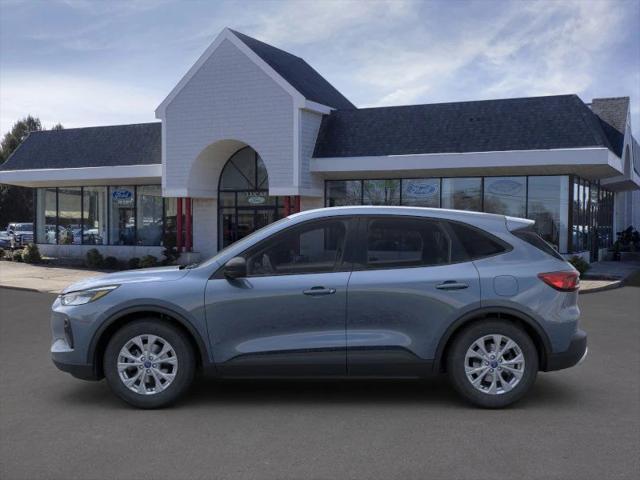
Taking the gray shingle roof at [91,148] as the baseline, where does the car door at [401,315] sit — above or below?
below

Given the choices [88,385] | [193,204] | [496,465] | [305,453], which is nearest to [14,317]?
[88,385]

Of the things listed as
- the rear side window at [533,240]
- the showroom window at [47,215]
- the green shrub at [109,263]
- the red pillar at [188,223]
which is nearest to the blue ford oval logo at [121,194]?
the green shrub at [109,263]

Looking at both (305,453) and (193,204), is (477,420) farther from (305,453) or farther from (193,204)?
(193,204)

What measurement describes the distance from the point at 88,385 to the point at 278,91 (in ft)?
54.2

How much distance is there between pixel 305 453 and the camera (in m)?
4.66

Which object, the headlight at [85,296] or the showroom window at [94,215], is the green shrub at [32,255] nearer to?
the showroom window at [94,215]

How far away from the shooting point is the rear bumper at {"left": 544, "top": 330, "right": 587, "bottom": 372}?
18.9 ft

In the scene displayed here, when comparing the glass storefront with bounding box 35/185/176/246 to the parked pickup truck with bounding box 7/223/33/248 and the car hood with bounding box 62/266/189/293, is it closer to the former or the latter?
the parked pickup truck with bounding box 7/223/33/248

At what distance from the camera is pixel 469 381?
567 centimetres

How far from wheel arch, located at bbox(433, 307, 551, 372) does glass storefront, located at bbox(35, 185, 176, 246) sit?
21444 millimetres

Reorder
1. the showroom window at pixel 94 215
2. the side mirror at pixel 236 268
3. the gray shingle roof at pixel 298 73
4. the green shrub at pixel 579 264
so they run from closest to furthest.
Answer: the side mirror at pixel 236 268 < the green shrub at pixel 579 264 < the gray shingle roof at pixel 298 73 < the showroom window at pixel 94 215

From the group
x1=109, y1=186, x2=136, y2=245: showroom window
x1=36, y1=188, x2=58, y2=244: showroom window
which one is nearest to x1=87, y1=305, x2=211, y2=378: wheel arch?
x1=109, y1=186, x2=136, y2=245: showroom window

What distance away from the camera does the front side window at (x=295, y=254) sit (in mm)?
5805

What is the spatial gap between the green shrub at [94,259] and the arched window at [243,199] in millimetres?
4541
